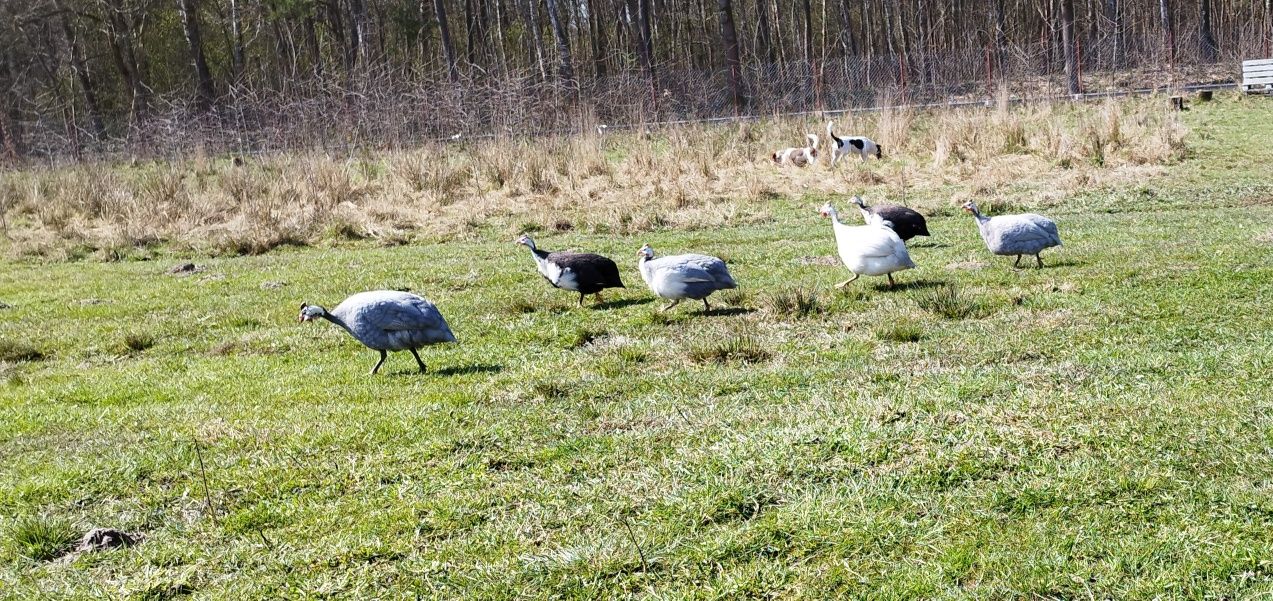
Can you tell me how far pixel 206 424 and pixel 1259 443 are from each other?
5.61m

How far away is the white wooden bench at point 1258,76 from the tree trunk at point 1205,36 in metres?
6.55

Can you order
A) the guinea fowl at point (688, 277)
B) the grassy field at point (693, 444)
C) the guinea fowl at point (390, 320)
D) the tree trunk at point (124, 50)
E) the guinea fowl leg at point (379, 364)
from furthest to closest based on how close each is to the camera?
the tree trunk at point (124, 50)
the guinea fowl at point (688, 277)
the guinea fowl leg at point (379, 364)
the guinea fowl at point (390, 320)
the grassy field at point (693, 444)

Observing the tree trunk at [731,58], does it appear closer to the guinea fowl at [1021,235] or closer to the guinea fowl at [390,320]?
the guinea fowl at [1021,235]

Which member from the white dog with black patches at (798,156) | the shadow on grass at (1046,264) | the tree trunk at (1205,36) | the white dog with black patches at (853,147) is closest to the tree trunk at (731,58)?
the white dog with black patches at (798,156)

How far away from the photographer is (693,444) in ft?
18.2

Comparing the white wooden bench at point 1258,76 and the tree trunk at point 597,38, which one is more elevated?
the tree trunk at point 597,38

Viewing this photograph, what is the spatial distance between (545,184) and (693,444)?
14.1m

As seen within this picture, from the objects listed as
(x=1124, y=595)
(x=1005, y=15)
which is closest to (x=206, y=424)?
(x=1124, y=595)

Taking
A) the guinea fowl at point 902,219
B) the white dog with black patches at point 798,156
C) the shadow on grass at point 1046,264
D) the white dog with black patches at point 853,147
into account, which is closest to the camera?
the shadow on grass at point 1046,264

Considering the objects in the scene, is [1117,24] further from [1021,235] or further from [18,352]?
[18,352]

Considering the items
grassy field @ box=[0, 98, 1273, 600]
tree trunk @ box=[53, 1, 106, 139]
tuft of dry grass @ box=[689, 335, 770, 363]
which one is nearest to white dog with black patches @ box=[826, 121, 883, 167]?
grassy field @ box=[0, 98, 1273, 600]

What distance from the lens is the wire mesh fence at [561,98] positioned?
80.2 ft

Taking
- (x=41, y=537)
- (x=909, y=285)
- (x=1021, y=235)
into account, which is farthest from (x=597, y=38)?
(x=41, y=537)

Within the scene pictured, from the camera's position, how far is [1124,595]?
12.4 feet
